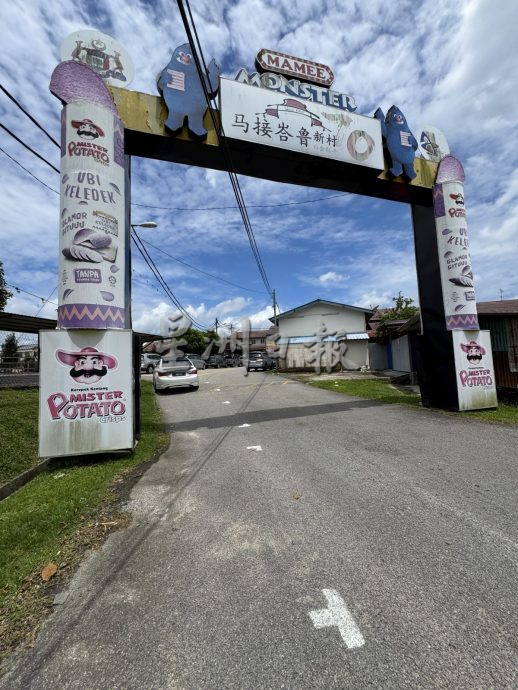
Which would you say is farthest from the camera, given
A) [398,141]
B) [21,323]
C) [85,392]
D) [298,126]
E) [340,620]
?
[21,323]

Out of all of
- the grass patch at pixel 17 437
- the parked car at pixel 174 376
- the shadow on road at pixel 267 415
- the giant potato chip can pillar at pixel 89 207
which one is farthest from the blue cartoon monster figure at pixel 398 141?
the parked car at pixel 174 376

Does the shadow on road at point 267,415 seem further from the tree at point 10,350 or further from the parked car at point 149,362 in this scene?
the parked car at point 149,362

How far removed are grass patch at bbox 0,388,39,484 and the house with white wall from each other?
854 inches

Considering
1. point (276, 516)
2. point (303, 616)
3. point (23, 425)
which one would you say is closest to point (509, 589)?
point (303, 616)

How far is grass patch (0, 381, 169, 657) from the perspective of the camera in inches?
94.3

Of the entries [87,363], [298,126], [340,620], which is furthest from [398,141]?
[340,620]

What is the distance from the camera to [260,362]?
102ft

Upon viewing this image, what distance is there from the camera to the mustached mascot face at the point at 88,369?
219 inches

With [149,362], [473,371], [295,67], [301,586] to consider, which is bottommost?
[301,586]

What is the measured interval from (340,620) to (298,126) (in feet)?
29.5

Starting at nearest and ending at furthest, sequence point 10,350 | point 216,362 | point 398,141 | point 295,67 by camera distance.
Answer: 1. point 295,67
2. point 398,141
3. point 10,350
4. point 216,362

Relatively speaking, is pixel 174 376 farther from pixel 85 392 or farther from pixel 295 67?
pixel 295 67

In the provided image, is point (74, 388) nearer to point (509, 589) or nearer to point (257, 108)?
point (509, 589)

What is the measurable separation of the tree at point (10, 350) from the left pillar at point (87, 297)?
1736 cm
